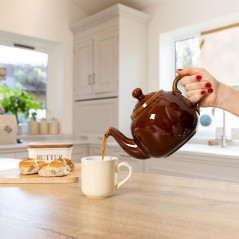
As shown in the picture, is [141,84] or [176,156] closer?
[176,156]

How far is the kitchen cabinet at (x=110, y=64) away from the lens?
298cm

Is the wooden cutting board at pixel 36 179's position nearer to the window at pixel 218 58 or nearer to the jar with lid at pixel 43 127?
the window at pixel 218 58

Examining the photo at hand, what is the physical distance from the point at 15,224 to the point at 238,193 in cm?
57

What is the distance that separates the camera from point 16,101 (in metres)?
3.16

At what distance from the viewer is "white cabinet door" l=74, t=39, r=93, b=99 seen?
130 inches

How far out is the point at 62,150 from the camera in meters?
1.11

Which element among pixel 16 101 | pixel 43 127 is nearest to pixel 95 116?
pixel 43 127

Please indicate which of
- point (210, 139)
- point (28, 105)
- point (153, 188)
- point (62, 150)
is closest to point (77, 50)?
point (28, 105)

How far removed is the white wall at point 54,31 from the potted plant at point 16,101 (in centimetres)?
36

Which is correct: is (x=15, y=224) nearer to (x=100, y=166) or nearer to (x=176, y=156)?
(x=100, y=166)

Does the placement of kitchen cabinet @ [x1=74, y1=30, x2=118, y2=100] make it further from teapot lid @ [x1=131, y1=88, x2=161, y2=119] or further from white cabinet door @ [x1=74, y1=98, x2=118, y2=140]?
teapot lid @ [x1=131, y1=88, x2=161, y2=119]

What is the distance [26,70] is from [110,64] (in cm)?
105

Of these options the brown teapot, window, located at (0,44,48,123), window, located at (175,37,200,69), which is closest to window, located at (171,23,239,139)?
window, located at (175,37,200,69)

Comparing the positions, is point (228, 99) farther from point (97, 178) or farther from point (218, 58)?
point (218, 58)
